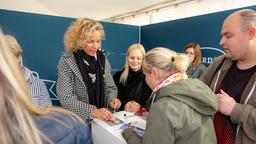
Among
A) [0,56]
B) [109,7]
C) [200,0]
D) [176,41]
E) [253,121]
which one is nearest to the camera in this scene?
[0,56]

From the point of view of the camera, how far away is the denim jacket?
47 centimetres

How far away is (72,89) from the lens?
2.00 m

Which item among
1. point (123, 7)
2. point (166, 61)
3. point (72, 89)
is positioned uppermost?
point (123, 7)

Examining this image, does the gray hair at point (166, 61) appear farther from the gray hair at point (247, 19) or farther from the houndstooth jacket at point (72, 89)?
the houndstooth jacket at point (72, 89)

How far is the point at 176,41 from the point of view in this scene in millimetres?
4316

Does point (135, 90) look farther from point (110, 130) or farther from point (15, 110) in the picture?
point (15, 110)

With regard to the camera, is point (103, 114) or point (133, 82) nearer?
point (103, 114)

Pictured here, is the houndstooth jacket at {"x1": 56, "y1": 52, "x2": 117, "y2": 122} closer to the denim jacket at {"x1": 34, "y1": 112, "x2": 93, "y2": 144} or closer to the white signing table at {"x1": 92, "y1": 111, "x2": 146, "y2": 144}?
the white signing table at {"x1": 92, "y1": 111, "x2": 146, "y2": 144}

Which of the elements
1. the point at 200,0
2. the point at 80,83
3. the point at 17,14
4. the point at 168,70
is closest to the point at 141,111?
the point at 80,83

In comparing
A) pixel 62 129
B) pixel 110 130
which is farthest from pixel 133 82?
pixel 62 129

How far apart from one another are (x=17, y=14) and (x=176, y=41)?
2545 mm

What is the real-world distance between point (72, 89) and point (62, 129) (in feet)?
5.07

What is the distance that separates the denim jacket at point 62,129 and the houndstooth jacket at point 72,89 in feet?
4.62

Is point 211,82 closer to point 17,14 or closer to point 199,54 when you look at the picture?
point 199,54
